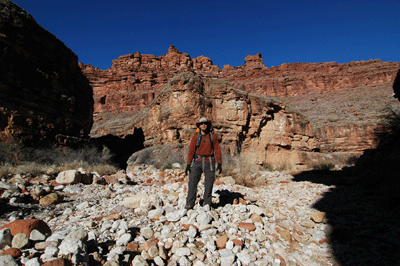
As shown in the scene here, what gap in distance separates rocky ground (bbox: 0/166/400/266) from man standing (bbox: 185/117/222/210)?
0.94 feet

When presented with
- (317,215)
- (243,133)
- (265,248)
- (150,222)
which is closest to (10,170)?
(150,222)

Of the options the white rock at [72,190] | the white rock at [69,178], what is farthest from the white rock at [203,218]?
the white rock at [69,178]

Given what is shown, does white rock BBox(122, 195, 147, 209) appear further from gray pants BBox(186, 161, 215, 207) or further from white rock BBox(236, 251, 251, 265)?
white rock BBox(236, 251, 251, 265)

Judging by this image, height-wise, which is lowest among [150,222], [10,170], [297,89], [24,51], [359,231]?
[359,231]

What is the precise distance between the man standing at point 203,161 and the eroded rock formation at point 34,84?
763cm

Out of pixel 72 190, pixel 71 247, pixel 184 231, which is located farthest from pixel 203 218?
Answer: pixel 72 190

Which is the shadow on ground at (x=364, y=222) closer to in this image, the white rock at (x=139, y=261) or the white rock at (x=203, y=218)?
the white rock at (x=203, y=218)

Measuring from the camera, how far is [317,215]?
350 cm

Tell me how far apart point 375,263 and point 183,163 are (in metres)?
6.73

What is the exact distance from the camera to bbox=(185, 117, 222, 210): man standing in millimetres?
3471

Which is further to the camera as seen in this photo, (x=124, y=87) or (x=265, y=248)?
(x=124, y=87)

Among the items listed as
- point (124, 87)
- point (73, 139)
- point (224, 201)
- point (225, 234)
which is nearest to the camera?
point (225, 234)

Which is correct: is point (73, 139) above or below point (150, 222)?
above

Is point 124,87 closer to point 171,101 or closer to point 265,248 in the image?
point 171,101
